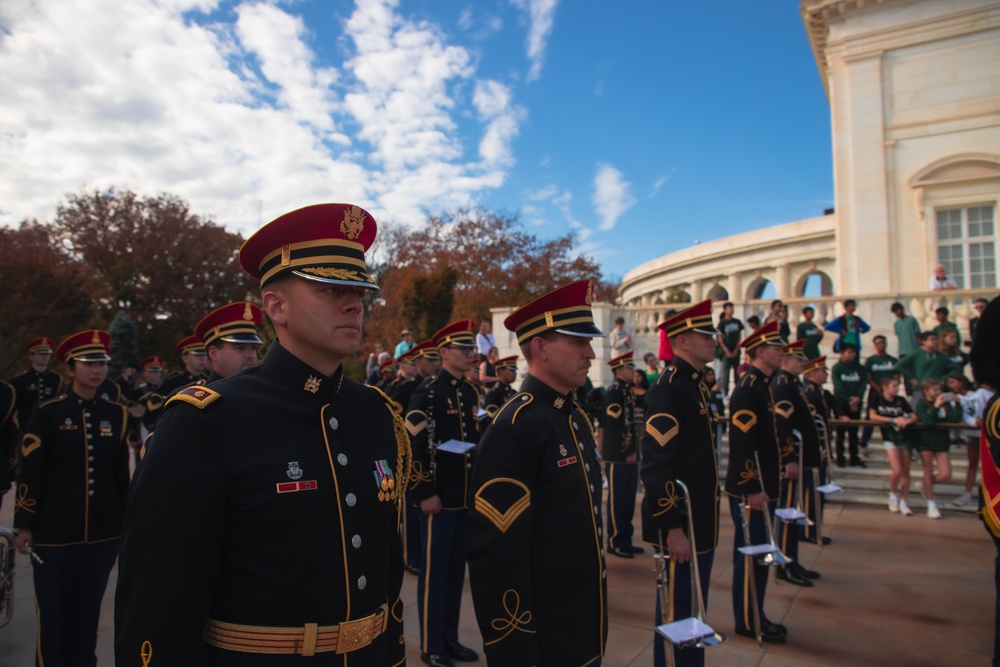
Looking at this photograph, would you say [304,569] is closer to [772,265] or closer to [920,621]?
[920,621]

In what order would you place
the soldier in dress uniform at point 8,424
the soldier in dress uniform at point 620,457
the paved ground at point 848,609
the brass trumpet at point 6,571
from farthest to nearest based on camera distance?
the soldier in dress uniform at point 620,457 → the soldier in dress uniform at point 8,424 → the paved ground at point 848,609 → the brass trumpet at point 6,571

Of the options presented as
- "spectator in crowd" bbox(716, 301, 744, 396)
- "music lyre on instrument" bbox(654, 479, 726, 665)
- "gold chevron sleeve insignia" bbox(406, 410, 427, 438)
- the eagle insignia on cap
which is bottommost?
"music lyre on instrument" bbox(654, 479, 726, 665)

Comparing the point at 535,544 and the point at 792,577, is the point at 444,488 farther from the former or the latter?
the point at 792,577

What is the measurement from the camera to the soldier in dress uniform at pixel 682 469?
4.08 m

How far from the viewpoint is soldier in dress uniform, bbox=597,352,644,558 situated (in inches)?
327

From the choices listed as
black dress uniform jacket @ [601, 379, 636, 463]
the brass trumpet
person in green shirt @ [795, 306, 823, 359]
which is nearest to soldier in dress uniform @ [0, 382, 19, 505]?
the brass trumpet

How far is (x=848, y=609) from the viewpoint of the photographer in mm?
6035

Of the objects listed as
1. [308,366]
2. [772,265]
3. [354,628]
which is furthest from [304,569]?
[772,265]

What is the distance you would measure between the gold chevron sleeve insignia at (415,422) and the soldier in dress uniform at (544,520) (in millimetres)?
2574

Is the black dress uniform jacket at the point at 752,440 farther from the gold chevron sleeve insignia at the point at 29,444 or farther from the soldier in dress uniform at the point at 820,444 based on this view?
the gold chevron sleeve insignia at the point at 29,444

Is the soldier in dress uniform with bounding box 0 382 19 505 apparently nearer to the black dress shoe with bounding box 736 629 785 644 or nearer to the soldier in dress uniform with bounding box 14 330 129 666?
the soldier in dress uniform with bounding box 14 330 129 666

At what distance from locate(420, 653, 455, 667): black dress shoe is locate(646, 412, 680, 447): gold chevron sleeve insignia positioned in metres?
2.33

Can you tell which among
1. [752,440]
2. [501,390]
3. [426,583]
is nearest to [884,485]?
[501,390]

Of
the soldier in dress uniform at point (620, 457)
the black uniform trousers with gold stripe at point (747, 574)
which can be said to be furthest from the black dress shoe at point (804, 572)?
the soldier in dress uniform at point (620, 457)
